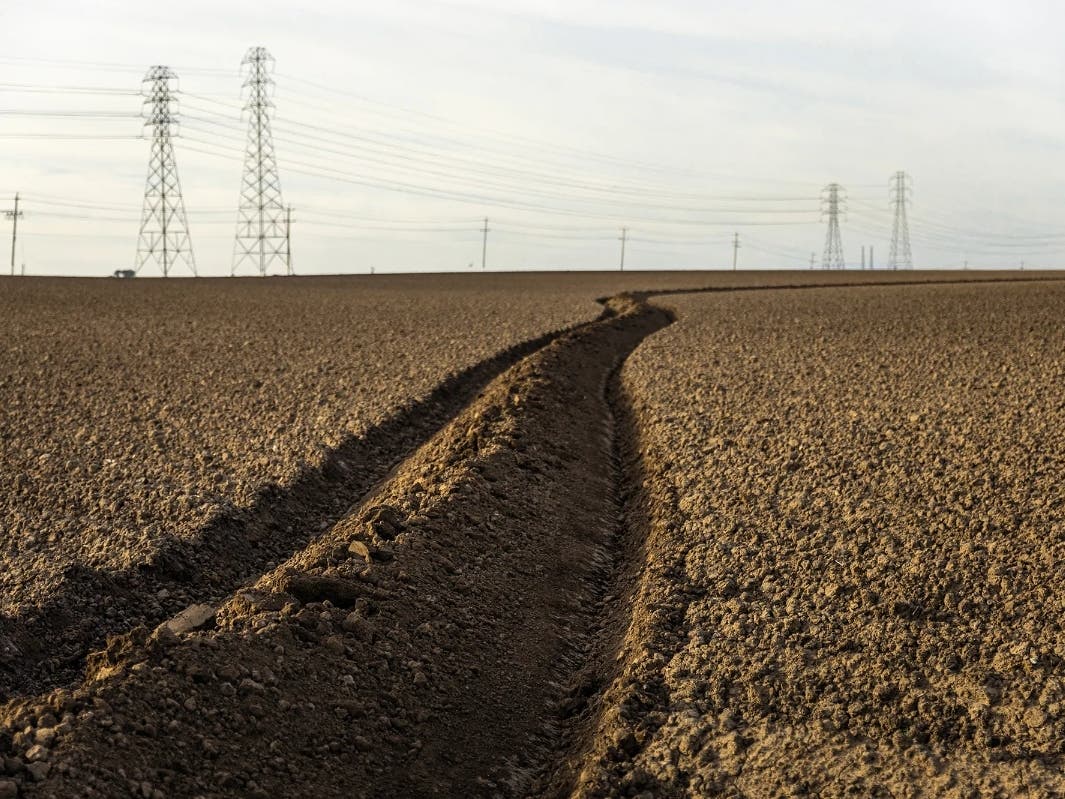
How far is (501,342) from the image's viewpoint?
21.8 m

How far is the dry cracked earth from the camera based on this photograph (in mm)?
6074

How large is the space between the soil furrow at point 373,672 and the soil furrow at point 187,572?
614 mm

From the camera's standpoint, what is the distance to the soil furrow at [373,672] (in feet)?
18.7

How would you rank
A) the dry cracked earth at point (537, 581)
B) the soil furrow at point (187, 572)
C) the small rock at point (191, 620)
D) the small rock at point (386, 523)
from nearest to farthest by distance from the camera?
the dry cracked earth at point (537, 581), the small rock at point (191, 620), the soil furrow at point (187, 572), the small rock at point (386, 523)

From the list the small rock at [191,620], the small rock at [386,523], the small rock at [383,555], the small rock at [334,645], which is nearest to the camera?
the small rock at [334,645]

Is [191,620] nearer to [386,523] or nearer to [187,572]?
[187,572]

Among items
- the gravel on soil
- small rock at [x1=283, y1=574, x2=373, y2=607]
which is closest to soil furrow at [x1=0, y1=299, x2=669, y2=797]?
small rock at [x1=283, y1=574, x2=373, y2=607]

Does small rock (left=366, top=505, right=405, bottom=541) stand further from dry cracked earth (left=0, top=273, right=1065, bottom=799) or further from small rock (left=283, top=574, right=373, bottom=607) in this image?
small rock (left=283, top=574, right=373, bottom=607)

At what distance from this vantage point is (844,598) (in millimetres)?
7984

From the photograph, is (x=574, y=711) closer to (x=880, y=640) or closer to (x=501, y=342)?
(x=880, y=640)

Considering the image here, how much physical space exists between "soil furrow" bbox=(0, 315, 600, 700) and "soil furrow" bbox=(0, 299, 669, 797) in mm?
614

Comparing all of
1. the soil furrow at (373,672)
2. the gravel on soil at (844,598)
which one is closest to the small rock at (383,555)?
the soil furrow at (373,672)

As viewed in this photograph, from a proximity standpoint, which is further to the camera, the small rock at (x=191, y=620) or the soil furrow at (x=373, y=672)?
the small rock at (x=191, y=620)

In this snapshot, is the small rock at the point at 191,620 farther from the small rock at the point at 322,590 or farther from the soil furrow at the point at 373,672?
the small rock at the point at 322,590
